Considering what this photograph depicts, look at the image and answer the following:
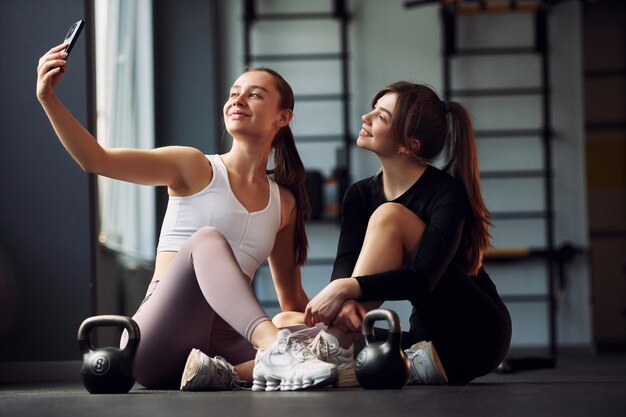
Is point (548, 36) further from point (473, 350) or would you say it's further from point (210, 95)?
point (473, 350)

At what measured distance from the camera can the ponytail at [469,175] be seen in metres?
2.59

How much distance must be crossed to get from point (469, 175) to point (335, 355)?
2.02 feet

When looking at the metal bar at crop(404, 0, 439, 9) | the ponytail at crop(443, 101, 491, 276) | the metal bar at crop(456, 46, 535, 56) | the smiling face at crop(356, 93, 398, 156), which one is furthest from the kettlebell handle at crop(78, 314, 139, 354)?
the metal bar at crop(456, 46, 535, 56)

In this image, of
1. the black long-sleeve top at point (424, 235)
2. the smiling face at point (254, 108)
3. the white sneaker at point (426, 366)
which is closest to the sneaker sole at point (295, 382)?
the black long-sleeve top at point (424, 235)

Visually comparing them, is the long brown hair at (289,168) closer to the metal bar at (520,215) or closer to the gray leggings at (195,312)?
the gray leggings at (195,312)

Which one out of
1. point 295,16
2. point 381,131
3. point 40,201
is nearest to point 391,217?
point 381,131

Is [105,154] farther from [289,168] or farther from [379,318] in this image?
[379,318]

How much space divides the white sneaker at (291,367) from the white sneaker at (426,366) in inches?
13.8

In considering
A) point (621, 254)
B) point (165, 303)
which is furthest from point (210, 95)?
point (165, 303)

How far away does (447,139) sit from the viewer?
2691 millimetres

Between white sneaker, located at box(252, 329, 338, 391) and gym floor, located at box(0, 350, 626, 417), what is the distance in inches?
1.2

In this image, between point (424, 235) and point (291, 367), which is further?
point (424, 235)

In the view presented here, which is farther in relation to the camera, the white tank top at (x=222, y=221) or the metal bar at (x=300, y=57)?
the metal bar at (x=300, y=57)

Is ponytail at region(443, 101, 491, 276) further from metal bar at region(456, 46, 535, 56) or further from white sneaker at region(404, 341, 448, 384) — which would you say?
metal bar at region(456, 46, 535, 56)
